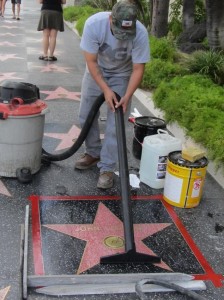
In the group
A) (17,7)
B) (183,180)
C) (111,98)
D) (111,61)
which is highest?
(111,61)

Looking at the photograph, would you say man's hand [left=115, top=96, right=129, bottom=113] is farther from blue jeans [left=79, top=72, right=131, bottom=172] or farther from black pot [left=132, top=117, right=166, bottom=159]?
black pot [left=132, top=117, right=166, bottom=159]

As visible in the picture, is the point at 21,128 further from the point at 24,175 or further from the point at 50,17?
the point at 50,17

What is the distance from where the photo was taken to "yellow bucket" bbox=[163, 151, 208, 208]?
3754 millimetres

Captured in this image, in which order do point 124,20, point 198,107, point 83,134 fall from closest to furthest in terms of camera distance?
point 124,20
point 83,134
point 198,107

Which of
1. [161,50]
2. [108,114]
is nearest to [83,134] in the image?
[108,114]

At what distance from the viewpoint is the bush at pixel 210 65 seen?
659cm

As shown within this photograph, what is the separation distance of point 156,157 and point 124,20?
51.5 inches

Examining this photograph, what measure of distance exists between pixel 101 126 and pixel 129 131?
417 mm

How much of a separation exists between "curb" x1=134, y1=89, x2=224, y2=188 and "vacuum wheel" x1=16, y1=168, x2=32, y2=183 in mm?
1814

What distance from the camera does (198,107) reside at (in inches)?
207

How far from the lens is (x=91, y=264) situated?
3051 mm

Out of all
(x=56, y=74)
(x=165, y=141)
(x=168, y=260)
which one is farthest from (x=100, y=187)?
(x=56, y=74)

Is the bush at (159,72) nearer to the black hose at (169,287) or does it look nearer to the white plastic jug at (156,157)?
the white plastic jug at (156,157)

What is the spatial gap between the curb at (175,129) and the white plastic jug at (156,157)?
1.87ft
